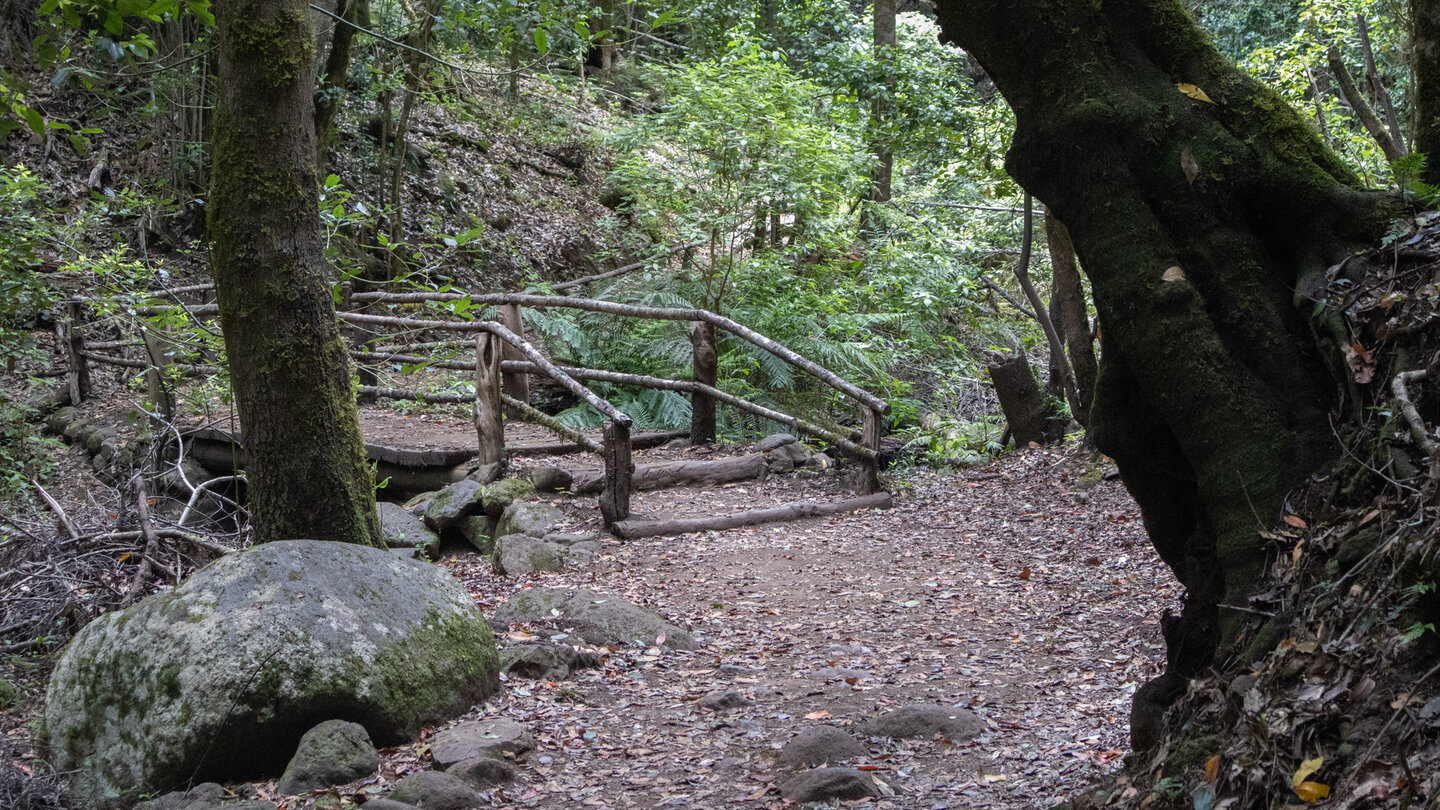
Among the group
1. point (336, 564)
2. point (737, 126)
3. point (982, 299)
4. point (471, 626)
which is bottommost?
point (471, 626)

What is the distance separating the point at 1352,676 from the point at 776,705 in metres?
2.59

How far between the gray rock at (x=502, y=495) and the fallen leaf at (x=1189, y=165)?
239 inches

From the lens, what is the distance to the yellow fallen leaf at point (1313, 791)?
1965 mm

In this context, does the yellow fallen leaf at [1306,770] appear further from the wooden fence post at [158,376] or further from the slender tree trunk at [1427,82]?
the wooden fence post at [158,376]

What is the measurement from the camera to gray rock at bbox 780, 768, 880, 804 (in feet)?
10.7

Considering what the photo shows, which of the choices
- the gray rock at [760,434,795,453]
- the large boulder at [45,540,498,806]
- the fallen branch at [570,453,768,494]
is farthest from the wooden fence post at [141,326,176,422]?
the gray rock at [760,434,795,453]

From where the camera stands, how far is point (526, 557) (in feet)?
22.7

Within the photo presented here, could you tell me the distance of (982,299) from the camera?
46.1 ft

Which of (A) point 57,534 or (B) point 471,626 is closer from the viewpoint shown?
(B) point 471,626

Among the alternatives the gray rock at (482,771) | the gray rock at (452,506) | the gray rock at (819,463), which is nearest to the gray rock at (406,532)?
the gray rock at (452,506)

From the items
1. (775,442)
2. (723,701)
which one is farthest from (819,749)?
(775,442)

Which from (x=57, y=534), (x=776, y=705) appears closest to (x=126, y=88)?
(x=57, y=534)

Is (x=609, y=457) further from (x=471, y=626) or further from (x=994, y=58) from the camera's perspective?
(x=994, y=58)

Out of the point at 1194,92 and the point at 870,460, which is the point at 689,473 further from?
the point at 1194,92
